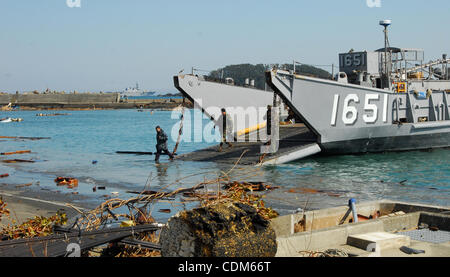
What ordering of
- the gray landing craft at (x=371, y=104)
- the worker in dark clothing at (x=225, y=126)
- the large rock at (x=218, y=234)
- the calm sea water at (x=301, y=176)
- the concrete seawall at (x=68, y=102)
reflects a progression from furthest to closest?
the concrete seawall at (x=68, y=102)
the worker in dark clothing at (x=225, y=126)
the gray landing craft at (x=371, y=104)
the calm sea water at (x=301, y=176)
the large rock at (x=218, y=234)

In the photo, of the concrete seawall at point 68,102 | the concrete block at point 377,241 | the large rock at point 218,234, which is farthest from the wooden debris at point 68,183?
the concrete seawall at point 68,102

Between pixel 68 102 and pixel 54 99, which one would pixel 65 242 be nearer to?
pixel 68 102

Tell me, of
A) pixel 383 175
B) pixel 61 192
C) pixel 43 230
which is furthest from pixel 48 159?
pixel 43 230

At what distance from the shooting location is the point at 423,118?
86.9 feet

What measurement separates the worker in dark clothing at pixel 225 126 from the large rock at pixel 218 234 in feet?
66.9

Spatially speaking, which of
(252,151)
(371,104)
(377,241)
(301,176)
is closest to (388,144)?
(371,104)

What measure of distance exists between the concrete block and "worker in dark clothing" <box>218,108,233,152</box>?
1900 cm

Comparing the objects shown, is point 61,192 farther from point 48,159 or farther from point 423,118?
point 423,118

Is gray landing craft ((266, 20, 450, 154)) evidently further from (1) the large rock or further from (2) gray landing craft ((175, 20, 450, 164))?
(1) the large rock

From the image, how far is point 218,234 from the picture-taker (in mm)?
5039

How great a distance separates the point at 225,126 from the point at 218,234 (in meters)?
21.7

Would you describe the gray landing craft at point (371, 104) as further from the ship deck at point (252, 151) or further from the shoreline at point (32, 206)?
the shoreline at point (32, 206)

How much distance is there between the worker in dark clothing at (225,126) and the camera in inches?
1033
